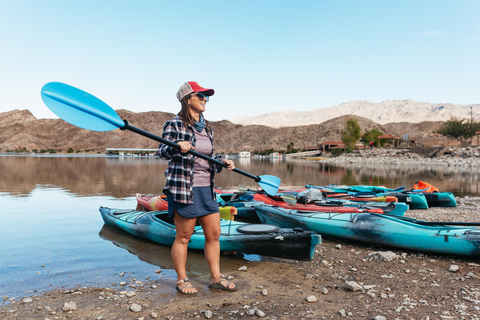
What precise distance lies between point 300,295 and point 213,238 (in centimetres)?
134

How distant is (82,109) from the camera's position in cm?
407

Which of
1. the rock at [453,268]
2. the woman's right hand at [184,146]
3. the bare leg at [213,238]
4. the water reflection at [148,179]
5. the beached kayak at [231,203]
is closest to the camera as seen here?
the woman's right hand at [184,146]

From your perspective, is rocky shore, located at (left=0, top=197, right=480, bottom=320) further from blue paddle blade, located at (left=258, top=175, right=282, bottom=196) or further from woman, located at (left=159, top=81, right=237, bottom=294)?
blue paddle blade, located at (left=258, top=175, right=282, bottom=196)

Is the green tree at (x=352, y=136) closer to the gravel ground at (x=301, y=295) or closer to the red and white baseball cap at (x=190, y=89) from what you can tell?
the gravel ground at (x=301, y=295)

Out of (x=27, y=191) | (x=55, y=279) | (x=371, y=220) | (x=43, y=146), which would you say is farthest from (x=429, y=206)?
(x=43, y=146)

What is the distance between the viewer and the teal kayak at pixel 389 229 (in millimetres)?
5581

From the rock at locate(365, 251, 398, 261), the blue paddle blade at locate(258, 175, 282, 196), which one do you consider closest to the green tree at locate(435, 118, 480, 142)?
the rock at locate(365, 251, 398, 261)

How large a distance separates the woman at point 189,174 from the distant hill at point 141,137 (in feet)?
439

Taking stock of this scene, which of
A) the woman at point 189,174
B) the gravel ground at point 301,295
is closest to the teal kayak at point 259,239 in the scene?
the gravel ground at point 301,295

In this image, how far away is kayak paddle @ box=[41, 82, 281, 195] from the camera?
154 inches

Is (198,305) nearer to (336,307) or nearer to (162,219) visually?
(336,307)

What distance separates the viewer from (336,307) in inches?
154

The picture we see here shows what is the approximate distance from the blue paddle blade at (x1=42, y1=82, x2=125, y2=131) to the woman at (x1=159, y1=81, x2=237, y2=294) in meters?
0.72

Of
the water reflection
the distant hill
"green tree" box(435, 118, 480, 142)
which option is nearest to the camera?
the water reflection
